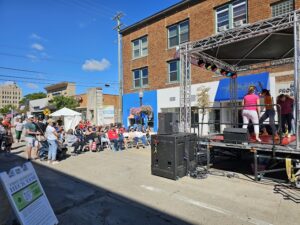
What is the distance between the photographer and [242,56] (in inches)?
384

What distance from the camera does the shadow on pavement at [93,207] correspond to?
413 centimetres

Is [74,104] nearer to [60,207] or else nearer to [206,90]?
[206,90]

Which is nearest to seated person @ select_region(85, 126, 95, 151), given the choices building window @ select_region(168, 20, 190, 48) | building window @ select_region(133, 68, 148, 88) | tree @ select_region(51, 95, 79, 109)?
building window @ select_region(133, 68, 148, 88)

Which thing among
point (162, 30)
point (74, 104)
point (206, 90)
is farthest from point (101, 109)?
point (206, 90)

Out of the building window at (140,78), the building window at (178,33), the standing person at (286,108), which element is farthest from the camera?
the building window at (140,78)

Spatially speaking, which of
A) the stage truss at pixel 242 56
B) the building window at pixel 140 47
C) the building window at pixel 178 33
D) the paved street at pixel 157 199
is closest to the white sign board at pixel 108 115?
the building window at pixel 140 47

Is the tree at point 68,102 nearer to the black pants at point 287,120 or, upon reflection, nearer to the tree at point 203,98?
the tree at point 203,98

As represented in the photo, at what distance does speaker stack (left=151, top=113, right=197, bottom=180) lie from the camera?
643 centimetres

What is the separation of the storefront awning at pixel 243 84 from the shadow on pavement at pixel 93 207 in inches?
377

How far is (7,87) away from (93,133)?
9290 centimetres

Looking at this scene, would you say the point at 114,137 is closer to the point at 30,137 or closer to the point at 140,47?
the point at 30,137

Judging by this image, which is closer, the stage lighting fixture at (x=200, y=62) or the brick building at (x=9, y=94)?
the stage lighting fixture at (x=200, y=62)

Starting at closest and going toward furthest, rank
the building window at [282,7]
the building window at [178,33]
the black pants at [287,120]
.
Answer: the black pants at [287,120] < the building window at [282,7] < the building window at [178,33]

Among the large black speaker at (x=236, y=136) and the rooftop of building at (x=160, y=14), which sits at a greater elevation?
the rooftop of building at (x=160, y=14)
